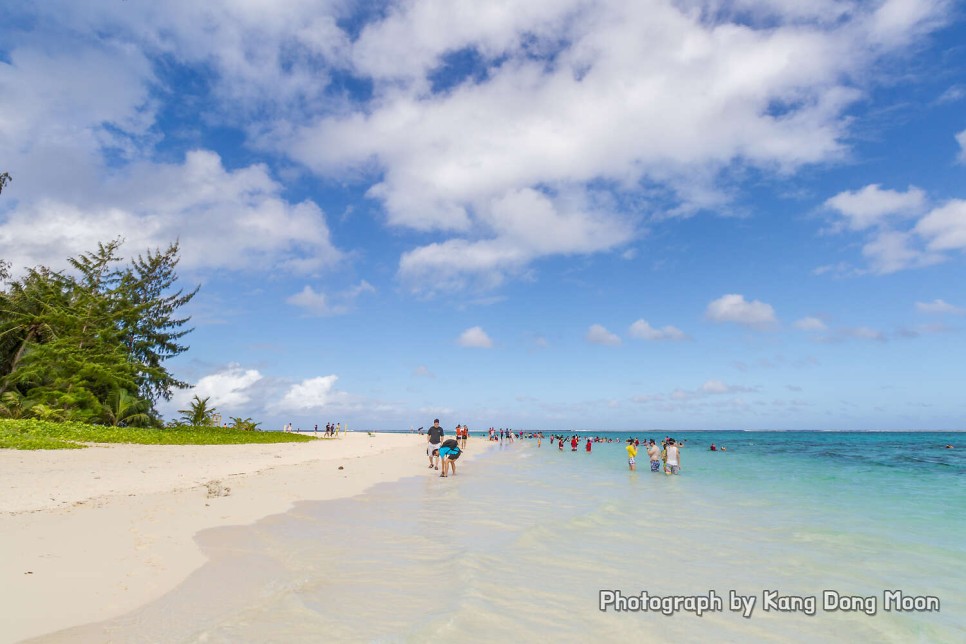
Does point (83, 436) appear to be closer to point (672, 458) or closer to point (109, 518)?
point (109, 518)

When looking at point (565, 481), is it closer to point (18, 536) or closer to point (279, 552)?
point (279, 552)

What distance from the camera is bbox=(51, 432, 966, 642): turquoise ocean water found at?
5.30 meters

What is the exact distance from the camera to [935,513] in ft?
50.2

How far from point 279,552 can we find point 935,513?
1898 centimetres

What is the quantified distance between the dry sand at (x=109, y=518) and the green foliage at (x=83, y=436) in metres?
1.66

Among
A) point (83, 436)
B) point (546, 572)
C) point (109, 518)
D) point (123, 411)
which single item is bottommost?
point (546, 572)

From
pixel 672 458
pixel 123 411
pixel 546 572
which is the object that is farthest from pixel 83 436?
pixel 672 458

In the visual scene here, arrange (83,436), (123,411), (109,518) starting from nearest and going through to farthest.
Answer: (109,518), (83,436), (123,411)

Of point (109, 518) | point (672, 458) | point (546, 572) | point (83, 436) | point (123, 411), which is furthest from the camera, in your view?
point (123, 411)

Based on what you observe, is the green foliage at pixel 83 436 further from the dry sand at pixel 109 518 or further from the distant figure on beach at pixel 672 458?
the distant figure on beach at pixel 672 458

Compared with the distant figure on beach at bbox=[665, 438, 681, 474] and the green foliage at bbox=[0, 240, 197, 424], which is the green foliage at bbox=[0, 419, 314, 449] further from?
the distant figure on beach at bbox=[665, 438, 681, 474]

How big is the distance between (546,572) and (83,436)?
89.0ft

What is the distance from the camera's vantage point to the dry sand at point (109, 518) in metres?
5.29

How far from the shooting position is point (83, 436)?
970 inches
